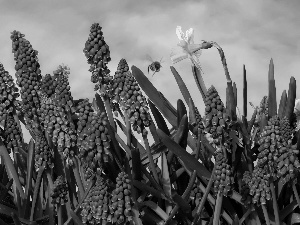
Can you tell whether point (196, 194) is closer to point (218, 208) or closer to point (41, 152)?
point (218, 208)

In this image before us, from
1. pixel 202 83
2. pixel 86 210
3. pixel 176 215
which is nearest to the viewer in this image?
pixel 86 210

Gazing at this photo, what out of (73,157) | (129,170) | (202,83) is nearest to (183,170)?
(129,170)

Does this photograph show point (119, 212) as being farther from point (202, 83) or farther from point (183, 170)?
point (202, 83)

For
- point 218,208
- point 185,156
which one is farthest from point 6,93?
point 218,208

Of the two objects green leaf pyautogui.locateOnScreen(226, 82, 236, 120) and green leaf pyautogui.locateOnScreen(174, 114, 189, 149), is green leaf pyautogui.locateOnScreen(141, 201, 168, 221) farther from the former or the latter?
green leaf pyautogui.locateOnScreen(226, 82, 236, 120)

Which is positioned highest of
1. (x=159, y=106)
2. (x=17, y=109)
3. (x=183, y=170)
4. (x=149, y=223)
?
(x=17, y=109)

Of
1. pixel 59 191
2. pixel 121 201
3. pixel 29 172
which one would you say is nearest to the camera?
pixel 121 201

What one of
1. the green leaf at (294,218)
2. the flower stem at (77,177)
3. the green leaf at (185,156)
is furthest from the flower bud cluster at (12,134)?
the green leaf at (294,218)
